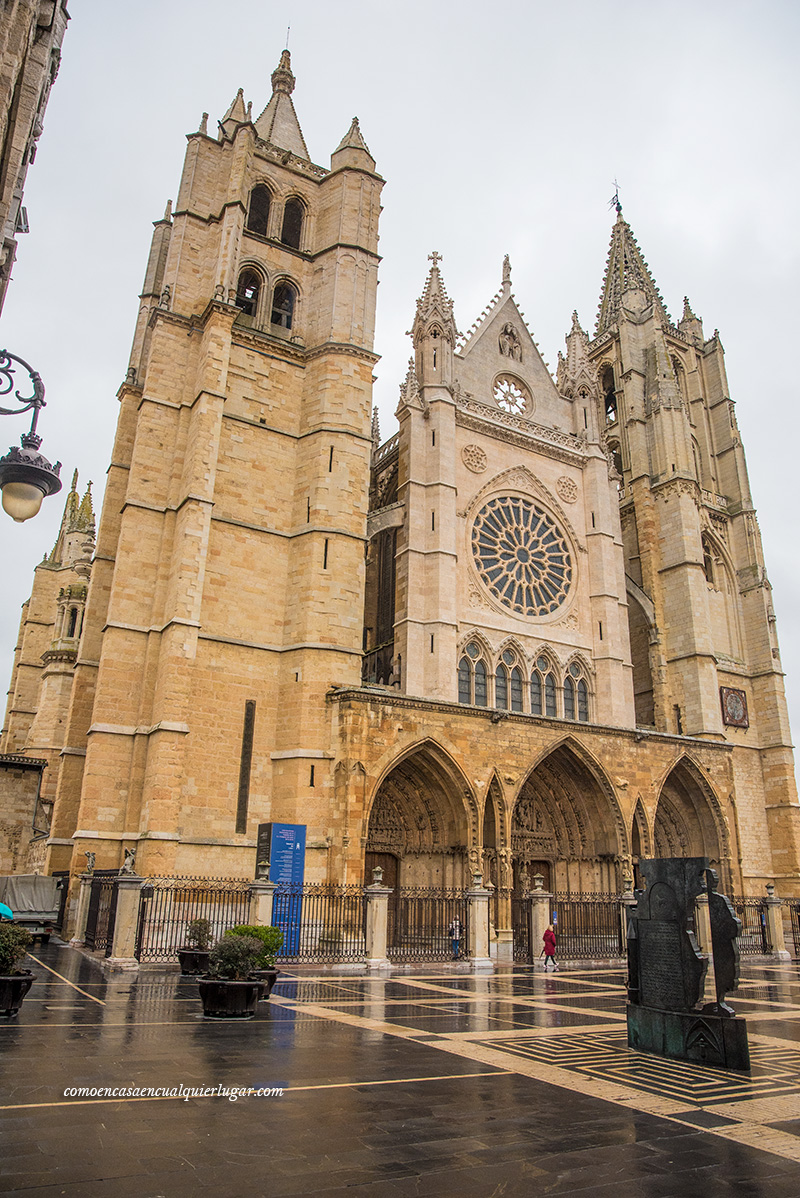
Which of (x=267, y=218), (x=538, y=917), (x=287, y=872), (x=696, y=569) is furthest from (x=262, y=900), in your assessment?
(x=696, y=569)

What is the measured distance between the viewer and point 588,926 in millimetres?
19344

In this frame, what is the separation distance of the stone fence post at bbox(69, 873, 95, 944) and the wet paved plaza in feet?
26.5

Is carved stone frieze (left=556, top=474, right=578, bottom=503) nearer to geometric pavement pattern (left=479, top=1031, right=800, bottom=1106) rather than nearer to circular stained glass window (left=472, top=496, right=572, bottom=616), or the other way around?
circular stained glass window (left=472, top=496, right=572, bottom=616)

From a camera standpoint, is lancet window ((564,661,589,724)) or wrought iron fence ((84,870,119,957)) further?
lancet window ((564,661,589,724))

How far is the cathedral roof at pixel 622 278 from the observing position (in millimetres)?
36438

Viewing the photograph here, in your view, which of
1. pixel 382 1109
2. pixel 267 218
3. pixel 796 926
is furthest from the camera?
pixel 267 218

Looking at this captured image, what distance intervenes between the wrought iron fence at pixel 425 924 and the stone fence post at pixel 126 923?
4932mm

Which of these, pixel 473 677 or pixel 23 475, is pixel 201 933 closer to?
pixel 23 475

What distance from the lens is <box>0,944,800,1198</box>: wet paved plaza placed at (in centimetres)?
364

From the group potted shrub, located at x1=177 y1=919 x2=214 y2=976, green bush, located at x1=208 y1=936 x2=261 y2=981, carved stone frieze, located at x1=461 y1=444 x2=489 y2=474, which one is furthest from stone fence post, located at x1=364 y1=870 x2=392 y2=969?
carved stone frieze, located at x1=461 y1=444 x2=489 y2=474

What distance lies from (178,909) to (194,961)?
13.3 ft

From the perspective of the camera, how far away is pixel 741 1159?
409cm

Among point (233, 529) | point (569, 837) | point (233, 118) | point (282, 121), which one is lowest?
point (569, 837)

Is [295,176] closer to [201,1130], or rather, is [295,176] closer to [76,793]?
[76,793]
